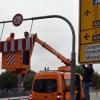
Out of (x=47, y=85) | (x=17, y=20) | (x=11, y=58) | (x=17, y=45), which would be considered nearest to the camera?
(x=17, y=20)

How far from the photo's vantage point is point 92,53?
9.70 meters

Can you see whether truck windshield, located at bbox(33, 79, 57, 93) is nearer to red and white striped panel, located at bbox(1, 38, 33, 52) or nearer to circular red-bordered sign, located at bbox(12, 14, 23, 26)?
red and white striped panel, located at bbox(1, 38, 33, 52)

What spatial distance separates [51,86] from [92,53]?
35.1 feet

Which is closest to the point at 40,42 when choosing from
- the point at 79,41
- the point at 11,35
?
the point at 11,35

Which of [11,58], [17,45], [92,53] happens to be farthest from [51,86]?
[92,53]

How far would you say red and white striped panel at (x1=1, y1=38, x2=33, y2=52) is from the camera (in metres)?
16.6

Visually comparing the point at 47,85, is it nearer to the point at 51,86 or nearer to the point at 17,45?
the point at 51,86

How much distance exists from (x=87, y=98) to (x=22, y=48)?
9.26ft

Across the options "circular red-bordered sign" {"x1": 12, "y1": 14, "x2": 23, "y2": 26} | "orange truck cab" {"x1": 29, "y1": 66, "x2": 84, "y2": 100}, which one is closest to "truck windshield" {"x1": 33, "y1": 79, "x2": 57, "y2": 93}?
"orange truck cab" {"x1": 29, "y1": 66, "x2": 84, "y2": 100}

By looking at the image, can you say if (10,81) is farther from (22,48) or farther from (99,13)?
(99,13)

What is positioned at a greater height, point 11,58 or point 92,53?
point 11,58

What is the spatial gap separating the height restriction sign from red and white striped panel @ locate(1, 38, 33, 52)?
6.75 metres

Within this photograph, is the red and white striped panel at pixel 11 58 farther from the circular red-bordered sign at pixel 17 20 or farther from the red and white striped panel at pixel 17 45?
the circular red-bordered sign at pixel 17 20

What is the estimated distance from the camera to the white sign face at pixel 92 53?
9.64 meters
